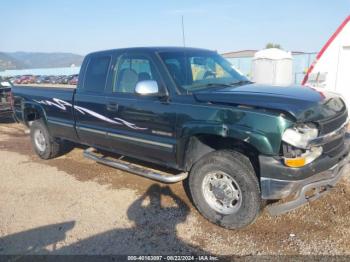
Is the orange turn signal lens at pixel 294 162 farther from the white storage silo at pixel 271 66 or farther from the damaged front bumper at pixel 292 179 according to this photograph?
the white storage silo at pixel 271 66

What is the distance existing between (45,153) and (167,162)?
3459 mm

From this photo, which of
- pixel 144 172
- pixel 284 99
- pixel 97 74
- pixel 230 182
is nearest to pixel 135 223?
pixel 144 172

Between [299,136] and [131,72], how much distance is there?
98.2 inches

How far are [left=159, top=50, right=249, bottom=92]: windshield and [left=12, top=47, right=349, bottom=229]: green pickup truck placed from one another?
2cm

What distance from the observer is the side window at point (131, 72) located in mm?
4359

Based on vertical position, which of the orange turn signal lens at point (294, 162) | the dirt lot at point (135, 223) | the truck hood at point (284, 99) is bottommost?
the dirt lot at point (135, 223)

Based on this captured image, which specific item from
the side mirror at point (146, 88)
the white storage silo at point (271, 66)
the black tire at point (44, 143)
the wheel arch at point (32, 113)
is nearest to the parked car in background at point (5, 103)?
the wheel arch at point (32, 113)

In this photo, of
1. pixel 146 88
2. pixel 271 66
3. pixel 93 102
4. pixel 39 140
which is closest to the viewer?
pixel 146 88

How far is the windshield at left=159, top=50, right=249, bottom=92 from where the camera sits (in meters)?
4.16

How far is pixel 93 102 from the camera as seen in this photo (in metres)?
4.97

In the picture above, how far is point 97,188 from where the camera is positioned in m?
5.12

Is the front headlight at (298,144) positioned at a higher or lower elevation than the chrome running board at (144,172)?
higher

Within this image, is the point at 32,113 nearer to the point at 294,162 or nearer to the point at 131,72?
the point at 131,72

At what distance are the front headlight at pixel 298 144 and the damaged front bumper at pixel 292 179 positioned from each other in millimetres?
69
